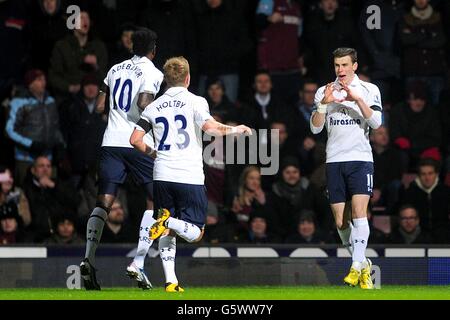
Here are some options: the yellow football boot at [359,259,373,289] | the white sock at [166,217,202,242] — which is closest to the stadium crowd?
the yellow football boot at [359,259,373,289]

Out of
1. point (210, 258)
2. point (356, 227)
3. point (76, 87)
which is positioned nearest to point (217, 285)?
point (210, 258)

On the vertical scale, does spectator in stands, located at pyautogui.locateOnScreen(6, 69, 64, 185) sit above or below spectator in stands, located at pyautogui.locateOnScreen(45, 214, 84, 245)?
above

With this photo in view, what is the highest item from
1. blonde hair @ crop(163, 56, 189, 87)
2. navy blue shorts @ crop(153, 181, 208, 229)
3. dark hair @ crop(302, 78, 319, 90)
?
dark hair @ crop(302, 78, 319, 90)

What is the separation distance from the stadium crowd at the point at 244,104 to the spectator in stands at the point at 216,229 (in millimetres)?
18

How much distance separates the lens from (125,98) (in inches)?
473

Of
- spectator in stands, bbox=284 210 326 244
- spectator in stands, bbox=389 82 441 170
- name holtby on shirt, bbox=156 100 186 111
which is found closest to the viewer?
name holtby on shirt, bbox=156 100 186 111

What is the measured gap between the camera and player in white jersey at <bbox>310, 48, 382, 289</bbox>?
39.4 ft

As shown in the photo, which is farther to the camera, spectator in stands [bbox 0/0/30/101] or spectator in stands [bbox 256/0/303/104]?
spectator in stands [bbox 256/0/303/104]

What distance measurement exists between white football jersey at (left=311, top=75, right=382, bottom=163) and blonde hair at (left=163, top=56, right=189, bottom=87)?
1452mm

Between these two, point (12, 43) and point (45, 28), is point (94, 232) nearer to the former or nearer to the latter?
point (12, 43)

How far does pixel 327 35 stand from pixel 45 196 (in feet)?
13.8

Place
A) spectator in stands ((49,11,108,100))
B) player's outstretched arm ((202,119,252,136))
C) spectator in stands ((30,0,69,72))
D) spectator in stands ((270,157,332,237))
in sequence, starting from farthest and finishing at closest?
spectator in stands ((30,0,69,72)) → spectator in stands ((49,11,108,100)) → spectator in stands ((270,157,332,237)) → player's outstretched arm ((202,119,252,136))

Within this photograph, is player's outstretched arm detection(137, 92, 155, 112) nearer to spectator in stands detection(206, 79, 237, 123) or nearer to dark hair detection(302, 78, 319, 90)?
spectator in stands detection(206, 79, 237, 123)

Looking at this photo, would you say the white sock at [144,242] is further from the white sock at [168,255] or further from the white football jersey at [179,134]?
the white football jersey at [179,134]
